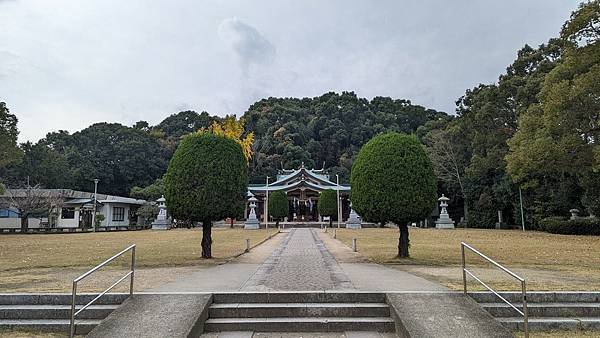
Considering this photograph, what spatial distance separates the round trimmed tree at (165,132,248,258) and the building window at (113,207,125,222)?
123ft

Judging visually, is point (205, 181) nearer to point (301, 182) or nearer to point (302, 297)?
point (302, 297)

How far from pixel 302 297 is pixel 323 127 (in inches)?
2647

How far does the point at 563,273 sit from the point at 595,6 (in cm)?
1278

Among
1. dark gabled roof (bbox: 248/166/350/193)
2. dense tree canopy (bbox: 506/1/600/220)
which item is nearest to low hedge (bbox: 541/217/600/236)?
dense tree canopy (bbox: 506/1/600/220)

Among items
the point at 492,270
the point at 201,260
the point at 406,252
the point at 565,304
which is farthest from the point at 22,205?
the point at 565,304

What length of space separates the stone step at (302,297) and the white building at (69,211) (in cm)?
3512

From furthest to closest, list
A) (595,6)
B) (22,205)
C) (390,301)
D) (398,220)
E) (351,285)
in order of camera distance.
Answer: (22,205)
(595,6)
(398,220)
(351,285)
(390,301)

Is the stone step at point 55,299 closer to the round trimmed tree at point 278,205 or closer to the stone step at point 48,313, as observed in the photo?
the stone step at point 48,313

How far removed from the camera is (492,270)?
920 cm

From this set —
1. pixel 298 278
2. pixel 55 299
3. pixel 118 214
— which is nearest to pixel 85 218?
pixel 118 214

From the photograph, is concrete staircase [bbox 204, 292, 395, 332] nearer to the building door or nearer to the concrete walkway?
the concrete walkway

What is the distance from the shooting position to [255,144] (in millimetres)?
68688

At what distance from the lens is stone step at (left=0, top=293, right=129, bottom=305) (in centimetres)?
582

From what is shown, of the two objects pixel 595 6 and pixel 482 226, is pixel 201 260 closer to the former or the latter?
pixel 595 6
